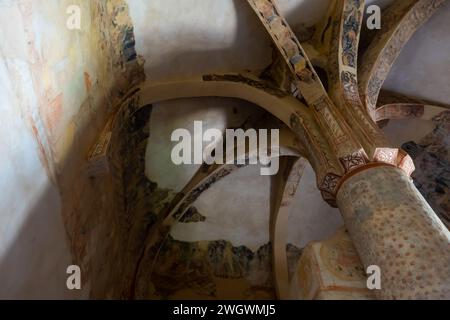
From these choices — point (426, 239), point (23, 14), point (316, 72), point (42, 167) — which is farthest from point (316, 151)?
point (23, 14)

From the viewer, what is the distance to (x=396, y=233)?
371 centimetres

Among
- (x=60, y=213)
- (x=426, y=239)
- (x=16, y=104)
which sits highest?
(x=16, y=104)

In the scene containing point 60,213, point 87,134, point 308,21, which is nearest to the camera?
point 60,213

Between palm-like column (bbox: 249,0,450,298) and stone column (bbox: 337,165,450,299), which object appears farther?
palm-like column (bbox: 249,0,450,298)

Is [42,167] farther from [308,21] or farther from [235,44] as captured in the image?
[308,21]

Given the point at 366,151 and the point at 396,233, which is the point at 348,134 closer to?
the point at 366,151

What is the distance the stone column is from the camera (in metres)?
3.32

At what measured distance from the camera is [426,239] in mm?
3604

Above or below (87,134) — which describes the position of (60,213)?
below

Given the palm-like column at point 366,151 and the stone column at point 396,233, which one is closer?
the stone column at point 396,233

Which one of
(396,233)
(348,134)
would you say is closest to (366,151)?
(348,134)

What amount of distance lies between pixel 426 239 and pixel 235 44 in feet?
11.3

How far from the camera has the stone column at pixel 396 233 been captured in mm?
3322
